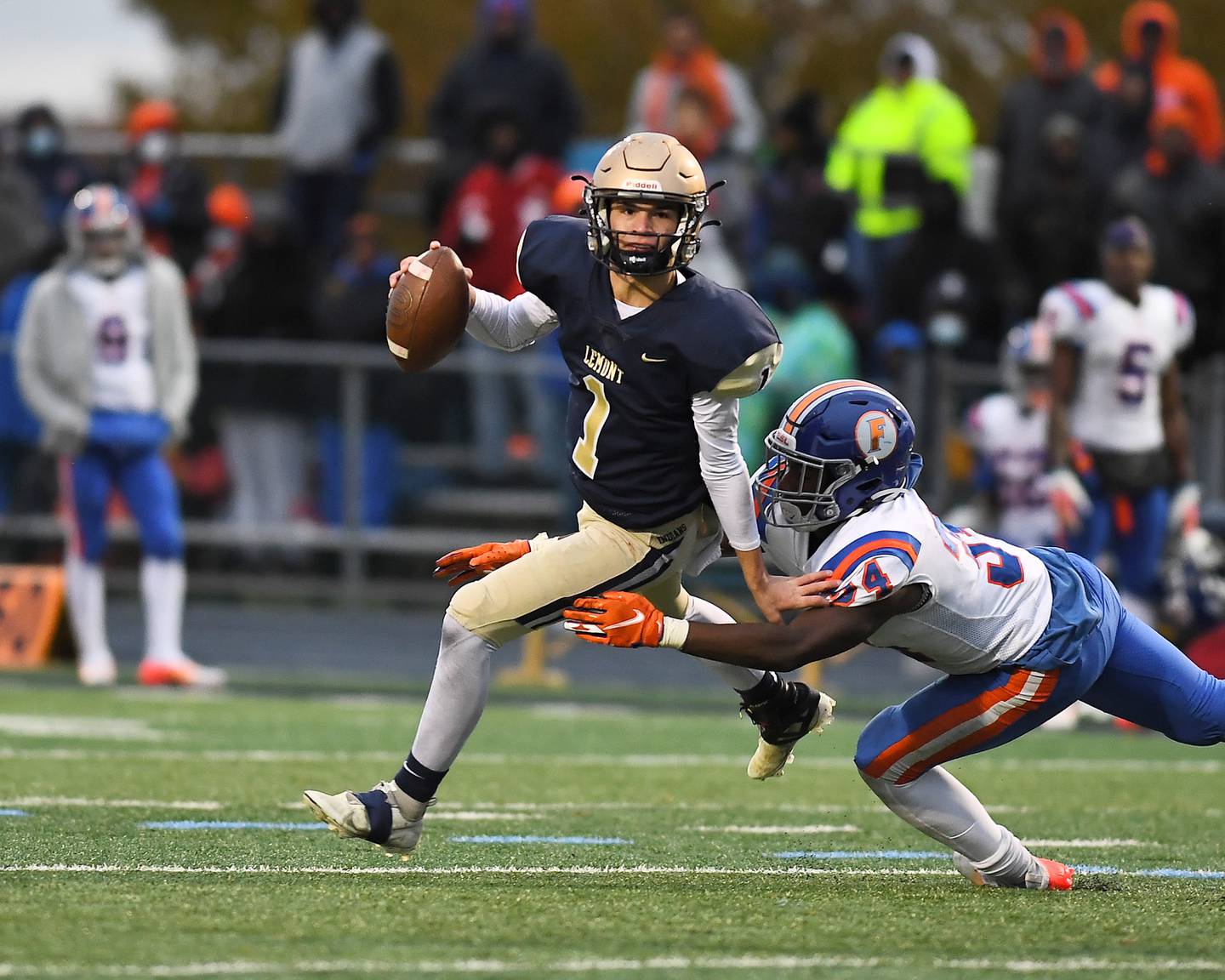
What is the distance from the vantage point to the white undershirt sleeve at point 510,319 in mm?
5078

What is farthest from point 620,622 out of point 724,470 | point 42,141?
point 42,141

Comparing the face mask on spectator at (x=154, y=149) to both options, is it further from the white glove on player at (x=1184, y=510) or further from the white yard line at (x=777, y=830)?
the white yard line at (x=777, y=830)

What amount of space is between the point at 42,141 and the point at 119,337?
4000 millimetres

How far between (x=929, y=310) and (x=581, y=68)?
11579 millimetres

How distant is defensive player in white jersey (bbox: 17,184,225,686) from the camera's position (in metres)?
9.22

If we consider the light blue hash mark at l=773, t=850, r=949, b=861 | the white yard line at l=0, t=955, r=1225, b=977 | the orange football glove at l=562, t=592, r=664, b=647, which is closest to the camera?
the white yard line at l=0, t=955, r=1225, b=977

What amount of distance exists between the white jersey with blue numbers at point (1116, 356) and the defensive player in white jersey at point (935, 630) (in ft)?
13.3

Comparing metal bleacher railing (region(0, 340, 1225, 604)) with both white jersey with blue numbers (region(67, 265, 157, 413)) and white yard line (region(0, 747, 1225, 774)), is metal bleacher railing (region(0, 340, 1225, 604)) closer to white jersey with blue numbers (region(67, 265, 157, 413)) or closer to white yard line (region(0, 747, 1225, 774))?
white jersey with blue numbers (region(67, 265, 157, 413))

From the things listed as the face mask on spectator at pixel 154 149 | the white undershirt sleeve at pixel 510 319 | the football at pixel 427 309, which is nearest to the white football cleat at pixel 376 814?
the football at pixel 427 309

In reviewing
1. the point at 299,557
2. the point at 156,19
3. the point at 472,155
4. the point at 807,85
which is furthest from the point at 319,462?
the point at 156,19

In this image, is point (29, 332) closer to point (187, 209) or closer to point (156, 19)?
point (187, 209)

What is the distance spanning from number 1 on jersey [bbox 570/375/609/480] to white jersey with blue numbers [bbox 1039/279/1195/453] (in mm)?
4316

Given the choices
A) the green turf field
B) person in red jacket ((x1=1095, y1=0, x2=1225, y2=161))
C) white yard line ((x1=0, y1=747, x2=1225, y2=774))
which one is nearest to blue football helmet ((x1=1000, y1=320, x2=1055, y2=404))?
person in red jacket ((x1=1095, y1=0, x2=1225, y2=161))

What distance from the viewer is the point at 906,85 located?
11.2 m
